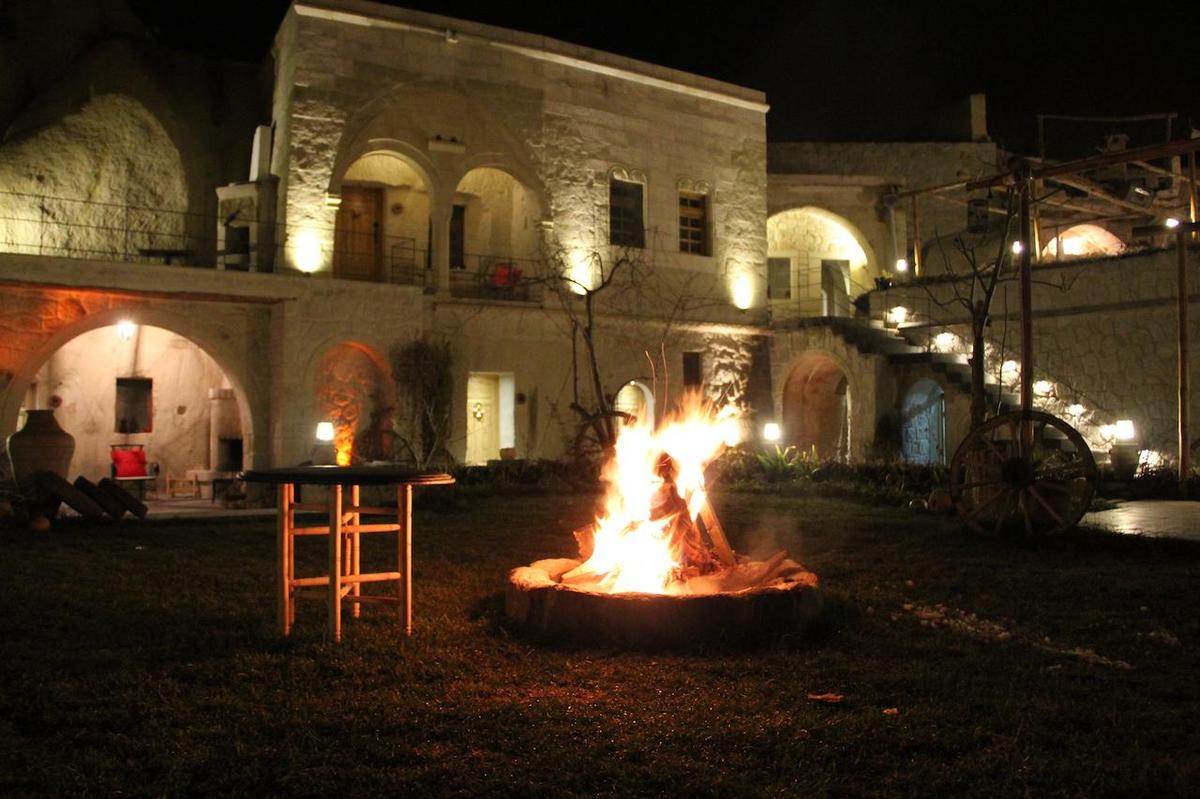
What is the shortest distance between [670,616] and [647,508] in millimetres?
1589

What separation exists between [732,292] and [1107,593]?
15.7m

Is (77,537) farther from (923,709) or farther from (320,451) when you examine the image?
(923,709)

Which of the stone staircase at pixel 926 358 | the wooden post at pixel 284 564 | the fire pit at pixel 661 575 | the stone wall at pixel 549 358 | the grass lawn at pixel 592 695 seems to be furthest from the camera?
the stone wall at pixel 549 358

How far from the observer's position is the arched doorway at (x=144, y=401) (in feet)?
60.0

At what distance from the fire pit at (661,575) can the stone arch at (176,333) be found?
33.8ft

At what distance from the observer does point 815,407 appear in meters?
23.5

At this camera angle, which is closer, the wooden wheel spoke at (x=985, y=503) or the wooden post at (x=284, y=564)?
the wooden post at (x=284, y=564)

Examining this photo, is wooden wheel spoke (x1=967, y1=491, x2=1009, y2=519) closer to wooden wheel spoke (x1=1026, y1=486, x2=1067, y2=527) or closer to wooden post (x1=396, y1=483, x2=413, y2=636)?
wooden wheel spoke (x1=1026, y1=486, x2=1067, y2=527)

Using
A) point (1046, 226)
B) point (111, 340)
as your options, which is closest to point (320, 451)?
point (111, 340)

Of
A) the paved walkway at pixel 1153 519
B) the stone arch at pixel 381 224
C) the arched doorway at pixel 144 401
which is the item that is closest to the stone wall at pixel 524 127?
the stone arch at pixel 381 224

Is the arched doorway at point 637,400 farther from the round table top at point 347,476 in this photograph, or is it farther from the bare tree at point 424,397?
the round table top at point 347,476

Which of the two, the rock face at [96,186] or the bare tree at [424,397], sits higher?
the rock face at [96,186]

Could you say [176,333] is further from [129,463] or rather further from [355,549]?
[355,549]

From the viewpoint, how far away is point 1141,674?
541 centimetres
